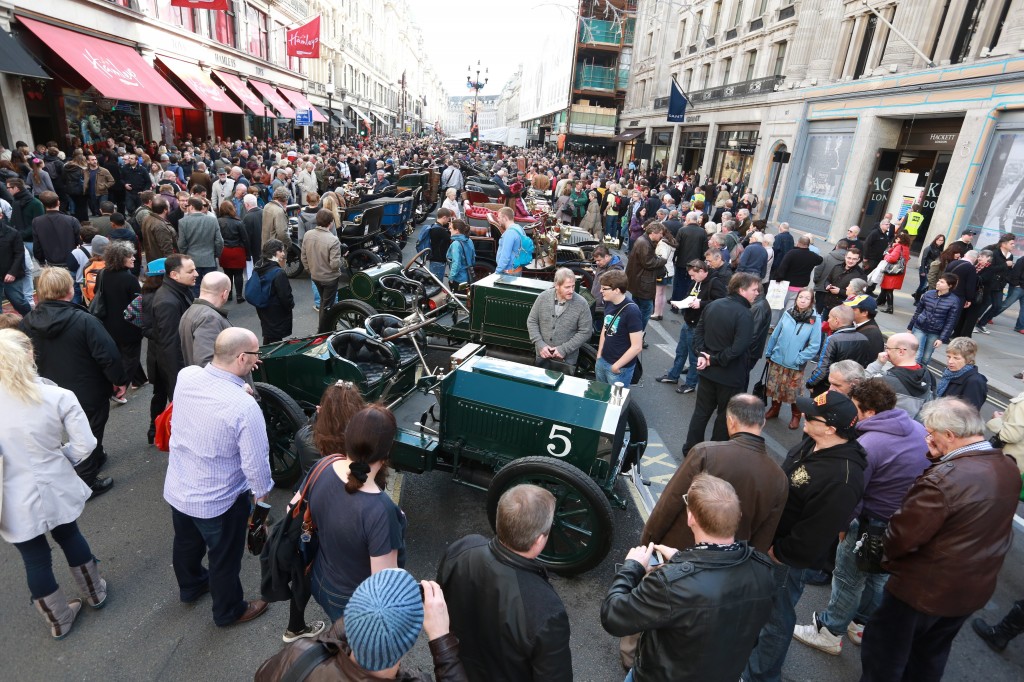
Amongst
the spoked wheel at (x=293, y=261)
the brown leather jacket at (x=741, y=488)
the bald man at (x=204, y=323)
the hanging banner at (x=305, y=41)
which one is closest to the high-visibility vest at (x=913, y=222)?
the brown leather jacket at (x=741, y=488)

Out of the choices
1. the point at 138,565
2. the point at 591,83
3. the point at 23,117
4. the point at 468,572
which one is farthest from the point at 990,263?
the point at 591,83

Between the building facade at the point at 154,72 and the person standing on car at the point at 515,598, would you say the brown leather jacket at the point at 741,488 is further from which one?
the building facade at the point at 154,72

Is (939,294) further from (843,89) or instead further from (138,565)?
(843,89)

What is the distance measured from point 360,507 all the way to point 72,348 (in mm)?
3066

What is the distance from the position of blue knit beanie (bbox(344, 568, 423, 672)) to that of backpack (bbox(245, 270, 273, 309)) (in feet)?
15.9

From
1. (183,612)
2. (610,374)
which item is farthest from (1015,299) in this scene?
(183,612)

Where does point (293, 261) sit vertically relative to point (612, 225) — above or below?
below

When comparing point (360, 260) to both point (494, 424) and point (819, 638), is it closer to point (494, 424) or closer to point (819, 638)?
point (494, 424)

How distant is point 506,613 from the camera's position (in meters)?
1.78

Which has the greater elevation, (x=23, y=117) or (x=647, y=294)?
(x=23, y=117)

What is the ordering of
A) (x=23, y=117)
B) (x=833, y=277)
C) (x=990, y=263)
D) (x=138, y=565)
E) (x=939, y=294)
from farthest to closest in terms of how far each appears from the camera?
(x=23, y=117), (x=990, y=263), (x=833, y=277), (x=939, y=294), (x=138, y=565)

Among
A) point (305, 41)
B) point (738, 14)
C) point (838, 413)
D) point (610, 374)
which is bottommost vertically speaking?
point (610, 374)

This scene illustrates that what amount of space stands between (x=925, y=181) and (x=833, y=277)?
1069 centimetres

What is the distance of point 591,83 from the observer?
153 feet
